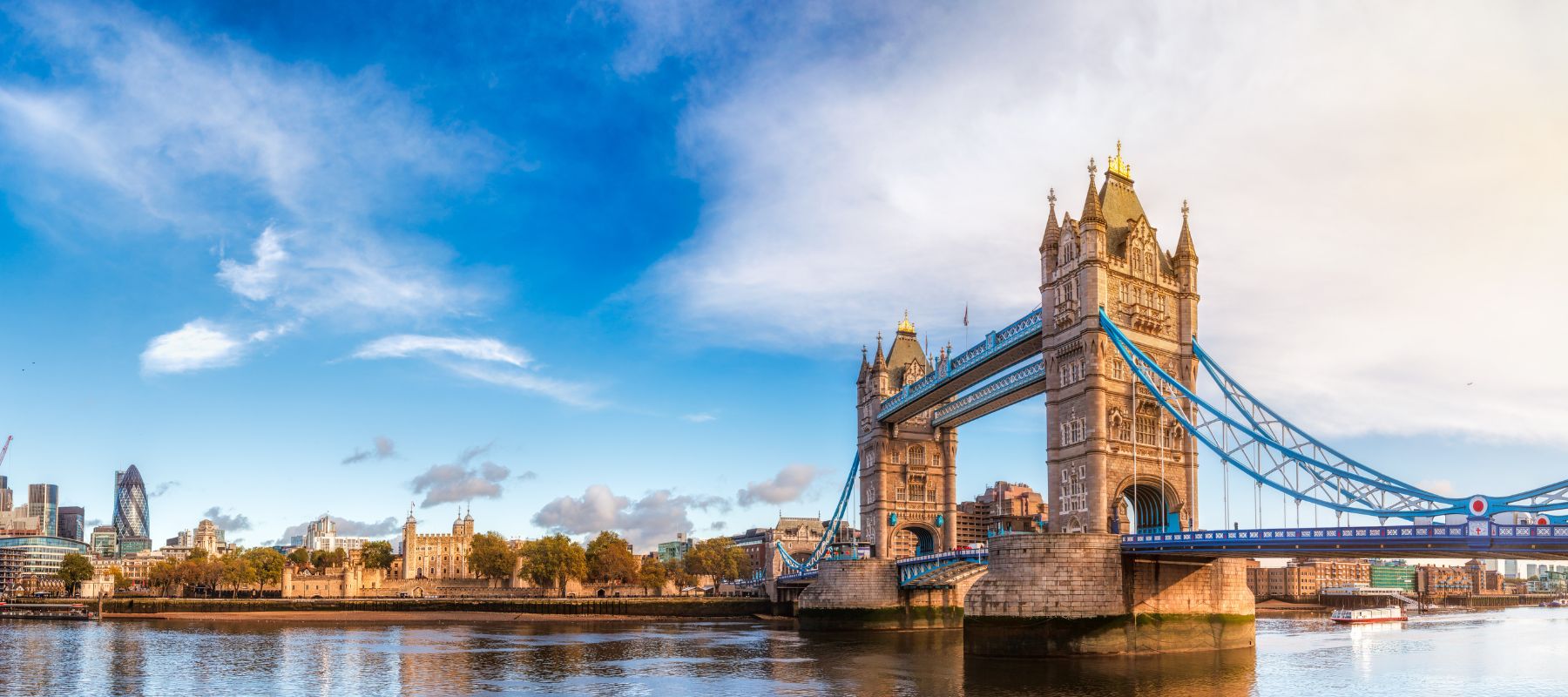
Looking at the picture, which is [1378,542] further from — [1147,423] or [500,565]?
[500,565]

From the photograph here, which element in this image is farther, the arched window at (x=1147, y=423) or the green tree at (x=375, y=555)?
the green tree at (x=375, y=555)

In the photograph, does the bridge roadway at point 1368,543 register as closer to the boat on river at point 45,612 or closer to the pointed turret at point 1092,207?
the pointed turret at point 1092,207

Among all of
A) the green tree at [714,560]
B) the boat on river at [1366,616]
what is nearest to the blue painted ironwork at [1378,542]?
the boat on river at [1366,616]

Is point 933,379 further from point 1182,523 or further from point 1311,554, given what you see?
point 1311,554

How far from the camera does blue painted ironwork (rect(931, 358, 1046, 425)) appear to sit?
225ft

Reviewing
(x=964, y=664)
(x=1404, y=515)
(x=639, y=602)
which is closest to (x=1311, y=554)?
(x=1404, y=515)

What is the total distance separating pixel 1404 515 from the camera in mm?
44906

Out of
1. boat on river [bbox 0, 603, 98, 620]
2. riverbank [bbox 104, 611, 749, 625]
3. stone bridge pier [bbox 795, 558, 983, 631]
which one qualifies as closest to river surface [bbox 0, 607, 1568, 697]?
stone bridge pier [bbox 795, 558, 983, 631]

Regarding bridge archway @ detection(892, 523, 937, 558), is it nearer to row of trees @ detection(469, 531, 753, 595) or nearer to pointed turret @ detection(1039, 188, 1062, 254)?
pointed turret @ detection(1039, 188, 1062, 254)

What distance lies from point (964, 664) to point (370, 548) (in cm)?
11578

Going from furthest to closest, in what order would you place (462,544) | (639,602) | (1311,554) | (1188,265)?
(462,544), (639,602), (1188,265), (1311,554)

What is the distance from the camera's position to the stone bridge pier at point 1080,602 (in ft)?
173

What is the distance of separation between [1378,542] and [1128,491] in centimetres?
1992

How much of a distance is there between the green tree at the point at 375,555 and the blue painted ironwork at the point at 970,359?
8568 centimetres
